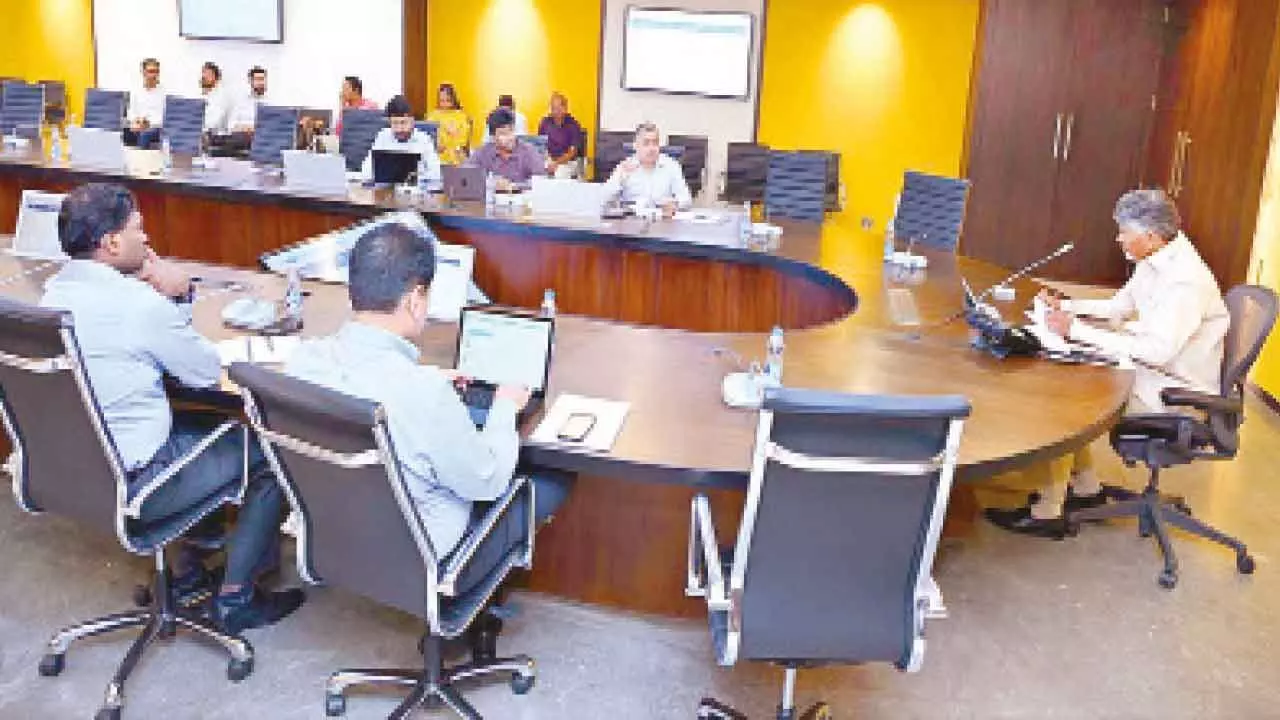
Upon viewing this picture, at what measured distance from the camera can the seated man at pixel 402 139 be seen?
250 inches

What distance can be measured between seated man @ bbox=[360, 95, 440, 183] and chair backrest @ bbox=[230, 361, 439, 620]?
13.7 ft

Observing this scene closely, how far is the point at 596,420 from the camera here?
8.92 feet

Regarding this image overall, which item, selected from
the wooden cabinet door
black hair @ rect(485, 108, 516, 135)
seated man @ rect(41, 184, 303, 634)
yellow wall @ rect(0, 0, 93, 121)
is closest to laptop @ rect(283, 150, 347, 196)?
black hair @ rect(485, 108, 516, 135)

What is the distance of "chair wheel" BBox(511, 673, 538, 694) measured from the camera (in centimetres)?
286

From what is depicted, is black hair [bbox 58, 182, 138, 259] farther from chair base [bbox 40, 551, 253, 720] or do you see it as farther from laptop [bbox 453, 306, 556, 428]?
laptop [bbox 453, 306, 556, 428]

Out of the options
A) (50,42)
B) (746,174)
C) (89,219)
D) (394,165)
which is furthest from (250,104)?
(89,219)

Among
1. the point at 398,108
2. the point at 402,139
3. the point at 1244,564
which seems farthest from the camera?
the point at 402,139

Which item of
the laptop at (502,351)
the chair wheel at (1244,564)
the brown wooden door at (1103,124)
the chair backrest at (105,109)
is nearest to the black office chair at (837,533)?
the laptop at (502,351)

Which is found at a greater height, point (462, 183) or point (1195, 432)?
point (462, 183)

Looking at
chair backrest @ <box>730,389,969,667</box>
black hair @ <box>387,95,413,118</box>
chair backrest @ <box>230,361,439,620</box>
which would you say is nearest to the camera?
chair backrest @ <box>730,389,969,667</box>

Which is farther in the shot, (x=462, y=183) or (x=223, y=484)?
(x=462, y=183)

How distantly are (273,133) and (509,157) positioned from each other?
5.69ft

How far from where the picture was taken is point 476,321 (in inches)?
112

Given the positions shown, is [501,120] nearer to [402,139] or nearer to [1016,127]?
[402,139]
